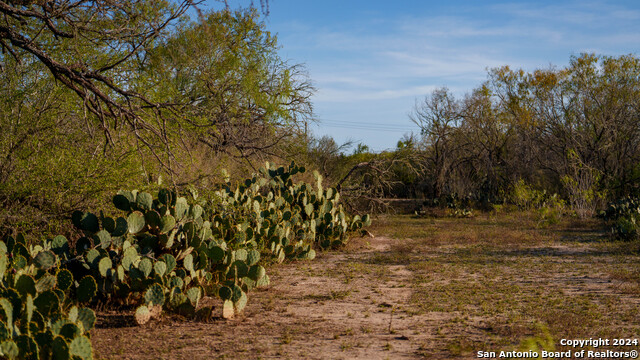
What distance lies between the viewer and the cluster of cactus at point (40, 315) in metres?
3.45

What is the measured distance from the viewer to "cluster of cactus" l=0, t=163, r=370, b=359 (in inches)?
146

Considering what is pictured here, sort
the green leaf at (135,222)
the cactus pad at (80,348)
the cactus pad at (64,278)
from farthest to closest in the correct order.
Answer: the green leaf at (135,222)
the cactus pad at (64,278)
the cactus pad at (80,348)

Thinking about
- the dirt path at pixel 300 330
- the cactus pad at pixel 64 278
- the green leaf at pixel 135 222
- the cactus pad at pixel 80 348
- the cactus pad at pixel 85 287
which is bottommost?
the dirt path at pixel 300 330

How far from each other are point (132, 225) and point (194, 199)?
177cm

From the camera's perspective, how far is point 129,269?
514 cm

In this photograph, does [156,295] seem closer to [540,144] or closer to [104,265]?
[104,265]

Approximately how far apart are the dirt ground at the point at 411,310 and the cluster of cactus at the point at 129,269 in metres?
0.29

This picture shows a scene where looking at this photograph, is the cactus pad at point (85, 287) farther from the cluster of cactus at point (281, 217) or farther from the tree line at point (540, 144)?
the tree line at point (540, 144)

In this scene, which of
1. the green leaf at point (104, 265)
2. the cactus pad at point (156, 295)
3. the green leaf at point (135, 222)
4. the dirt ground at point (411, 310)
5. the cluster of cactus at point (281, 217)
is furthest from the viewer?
the cluster of cactus at point (281, 217)

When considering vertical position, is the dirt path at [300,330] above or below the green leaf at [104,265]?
below

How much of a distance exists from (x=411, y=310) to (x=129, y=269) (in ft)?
9.35

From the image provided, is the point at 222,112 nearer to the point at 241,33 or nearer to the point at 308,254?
the point at 241,33

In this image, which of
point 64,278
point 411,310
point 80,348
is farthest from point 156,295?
point 411,310

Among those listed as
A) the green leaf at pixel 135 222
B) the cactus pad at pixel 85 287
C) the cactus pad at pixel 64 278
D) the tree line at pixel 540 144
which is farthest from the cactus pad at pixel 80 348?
the tree line at pixel 540 144
